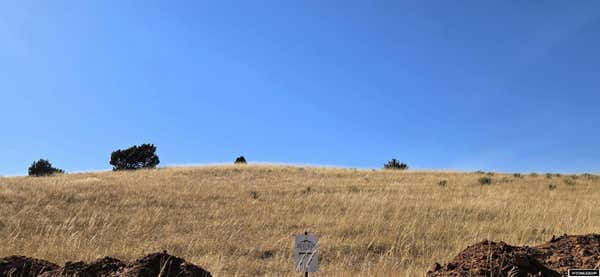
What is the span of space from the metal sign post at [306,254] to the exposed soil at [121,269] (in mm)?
720

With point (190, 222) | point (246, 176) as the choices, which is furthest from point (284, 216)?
point (246, 176)

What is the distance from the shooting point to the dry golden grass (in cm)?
727

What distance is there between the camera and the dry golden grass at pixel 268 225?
7.27 metres

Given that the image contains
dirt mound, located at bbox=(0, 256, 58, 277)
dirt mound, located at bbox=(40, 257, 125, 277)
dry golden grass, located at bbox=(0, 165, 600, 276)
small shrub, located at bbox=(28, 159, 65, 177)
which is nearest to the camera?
dirt mound, located at bbox=(40, 257, 125, 277)

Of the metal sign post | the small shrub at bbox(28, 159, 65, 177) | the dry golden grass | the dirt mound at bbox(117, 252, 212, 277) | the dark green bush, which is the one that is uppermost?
the dark green bush

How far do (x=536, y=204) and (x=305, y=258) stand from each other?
40.4 feet

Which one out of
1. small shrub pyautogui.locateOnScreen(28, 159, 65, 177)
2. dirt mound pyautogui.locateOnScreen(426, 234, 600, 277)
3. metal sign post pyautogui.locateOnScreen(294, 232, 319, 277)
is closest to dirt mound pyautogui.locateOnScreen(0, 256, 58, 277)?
metal sign post pyautogui.locateOnScreen(294, 232, 319, 277)

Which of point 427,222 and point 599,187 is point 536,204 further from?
point 599,187

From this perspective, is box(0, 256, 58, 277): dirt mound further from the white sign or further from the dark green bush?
the dark green bush

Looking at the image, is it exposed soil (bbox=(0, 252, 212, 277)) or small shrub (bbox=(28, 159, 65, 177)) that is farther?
small shrub (bbox=(28, 159, 65, 177))

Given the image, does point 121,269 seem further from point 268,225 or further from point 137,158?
point 137,158

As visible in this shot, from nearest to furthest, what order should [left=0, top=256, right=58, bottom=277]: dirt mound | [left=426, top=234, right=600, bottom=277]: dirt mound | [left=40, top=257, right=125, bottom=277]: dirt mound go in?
[left=426, top=234, right=600, bottom=277]: dirt mound
[left=40, top=257, right=125, bottom=277]: dirt mound
[left=0, top=256, right=58, bottom=277]: dirt mound

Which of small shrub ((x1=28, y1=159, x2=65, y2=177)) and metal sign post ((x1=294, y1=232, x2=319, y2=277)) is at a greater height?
small shrub ((x1=28, y1=159, x2=65, y2=177))

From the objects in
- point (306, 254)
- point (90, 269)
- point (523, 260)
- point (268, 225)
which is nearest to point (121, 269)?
point (90, 269)
